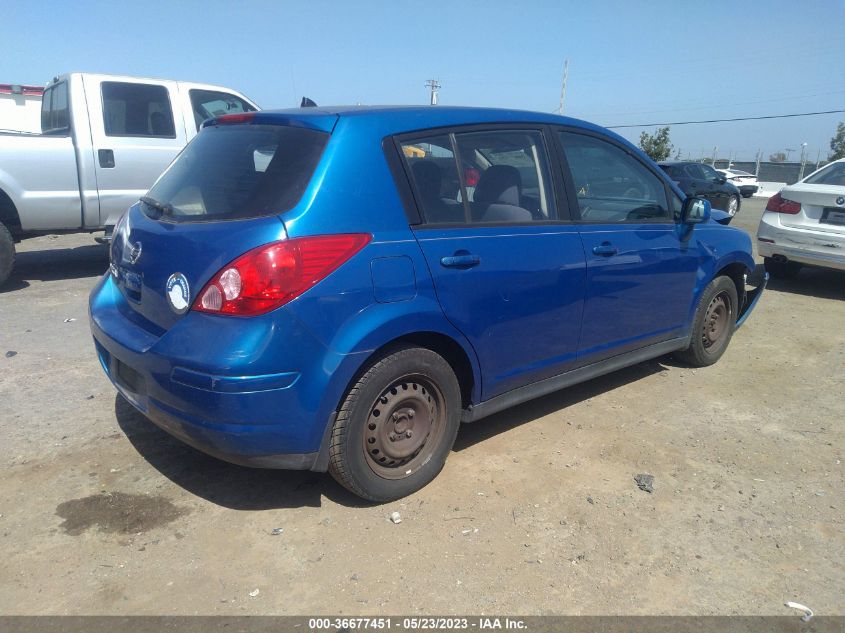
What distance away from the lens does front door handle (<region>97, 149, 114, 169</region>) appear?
23.7 feet

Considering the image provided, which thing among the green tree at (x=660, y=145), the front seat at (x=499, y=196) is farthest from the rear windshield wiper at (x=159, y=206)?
Result: the green tree at (x=660, y=145)

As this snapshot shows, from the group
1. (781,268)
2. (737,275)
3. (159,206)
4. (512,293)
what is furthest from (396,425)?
(781,268)

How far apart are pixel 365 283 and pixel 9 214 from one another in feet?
19.0

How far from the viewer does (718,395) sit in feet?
15.4

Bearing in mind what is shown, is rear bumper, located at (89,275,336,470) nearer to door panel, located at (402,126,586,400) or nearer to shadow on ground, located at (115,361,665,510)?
shadow on ground, located at (115,361,665,510)

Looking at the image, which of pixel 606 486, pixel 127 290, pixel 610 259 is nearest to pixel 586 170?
pixel 610 259

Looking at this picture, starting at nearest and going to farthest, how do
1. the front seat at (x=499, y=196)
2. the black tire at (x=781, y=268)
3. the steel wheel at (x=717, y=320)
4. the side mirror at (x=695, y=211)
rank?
1. the front seat at (x=499, y=196)
2. the side mirror at (x=695, y=211)
3. the steel wheel at (x=717, y=320)
4. the black tire at (x=781, y=268)

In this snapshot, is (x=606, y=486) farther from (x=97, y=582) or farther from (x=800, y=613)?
(x=97, y=582)

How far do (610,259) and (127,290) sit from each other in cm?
260

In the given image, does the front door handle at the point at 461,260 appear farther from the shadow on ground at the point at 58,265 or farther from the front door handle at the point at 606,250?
the shadow on ground at the point at 58,265

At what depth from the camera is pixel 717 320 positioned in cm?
524

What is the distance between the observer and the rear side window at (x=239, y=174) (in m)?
2.83

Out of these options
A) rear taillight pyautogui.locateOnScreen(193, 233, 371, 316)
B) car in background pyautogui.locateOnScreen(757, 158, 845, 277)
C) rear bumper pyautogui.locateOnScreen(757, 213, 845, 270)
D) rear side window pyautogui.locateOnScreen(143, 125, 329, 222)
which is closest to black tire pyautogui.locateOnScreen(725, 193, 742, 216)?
car in background pyautogui.locateOnScreen(757, 158, 845, 277)

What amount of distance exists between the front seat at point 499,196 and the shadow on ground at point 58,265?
5849 mm
